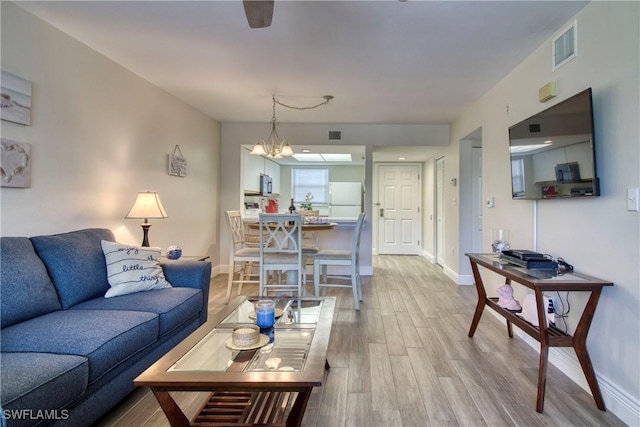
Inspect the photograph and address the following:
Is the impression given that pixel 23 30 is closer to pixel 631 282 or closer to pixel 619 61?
Result: pixel 619 61

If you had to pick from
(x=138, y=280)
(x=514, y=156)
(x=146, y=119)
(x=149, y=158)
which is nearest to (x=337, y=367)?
(x=138, y=280)

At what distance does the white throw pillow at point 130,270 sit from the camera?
2.28m

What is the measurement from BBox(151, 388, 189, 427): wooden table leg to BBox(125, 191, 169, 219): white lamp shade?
2.03m

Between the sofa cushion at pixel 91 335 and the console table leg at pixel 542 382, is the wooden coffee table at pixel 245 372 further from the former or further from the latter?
the console table leg at pixel 542 382

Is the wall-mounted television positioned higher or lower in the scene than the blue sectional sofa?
higher

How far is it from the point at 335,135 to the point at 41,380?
178 inches

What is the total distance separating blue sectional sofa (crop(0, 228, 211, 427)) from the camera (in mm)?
1264

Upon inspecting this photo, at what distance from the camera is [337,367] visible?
2.26 m

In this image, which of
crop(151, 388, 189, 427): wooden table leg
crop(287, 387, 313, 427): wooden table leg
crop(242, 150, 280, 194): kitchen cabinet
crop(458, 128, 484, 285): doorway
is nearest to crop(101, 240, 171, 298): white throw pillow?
crop(151, 388, 189, 427): wooden table leg

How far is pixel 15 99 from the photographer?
2.11 m

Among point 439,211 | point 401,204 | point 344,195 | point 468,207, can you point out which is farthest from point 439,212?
point 344,195

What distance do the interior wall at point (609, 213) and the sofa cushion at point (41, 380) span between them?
265cm

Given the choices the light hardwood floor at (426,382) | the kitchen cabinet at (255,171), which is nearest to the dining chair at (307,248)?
the light hardwood floor at (426,382)

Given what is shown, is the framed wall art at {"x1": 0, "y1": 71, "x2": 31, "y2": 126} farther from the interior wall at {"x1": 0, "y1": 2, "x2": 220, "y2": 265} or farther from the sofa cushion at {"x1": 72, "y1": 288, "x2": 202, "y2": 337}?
the sofa cushion at {"x1": 72, "y1": 288, "x2": 202, "y2": 337}
